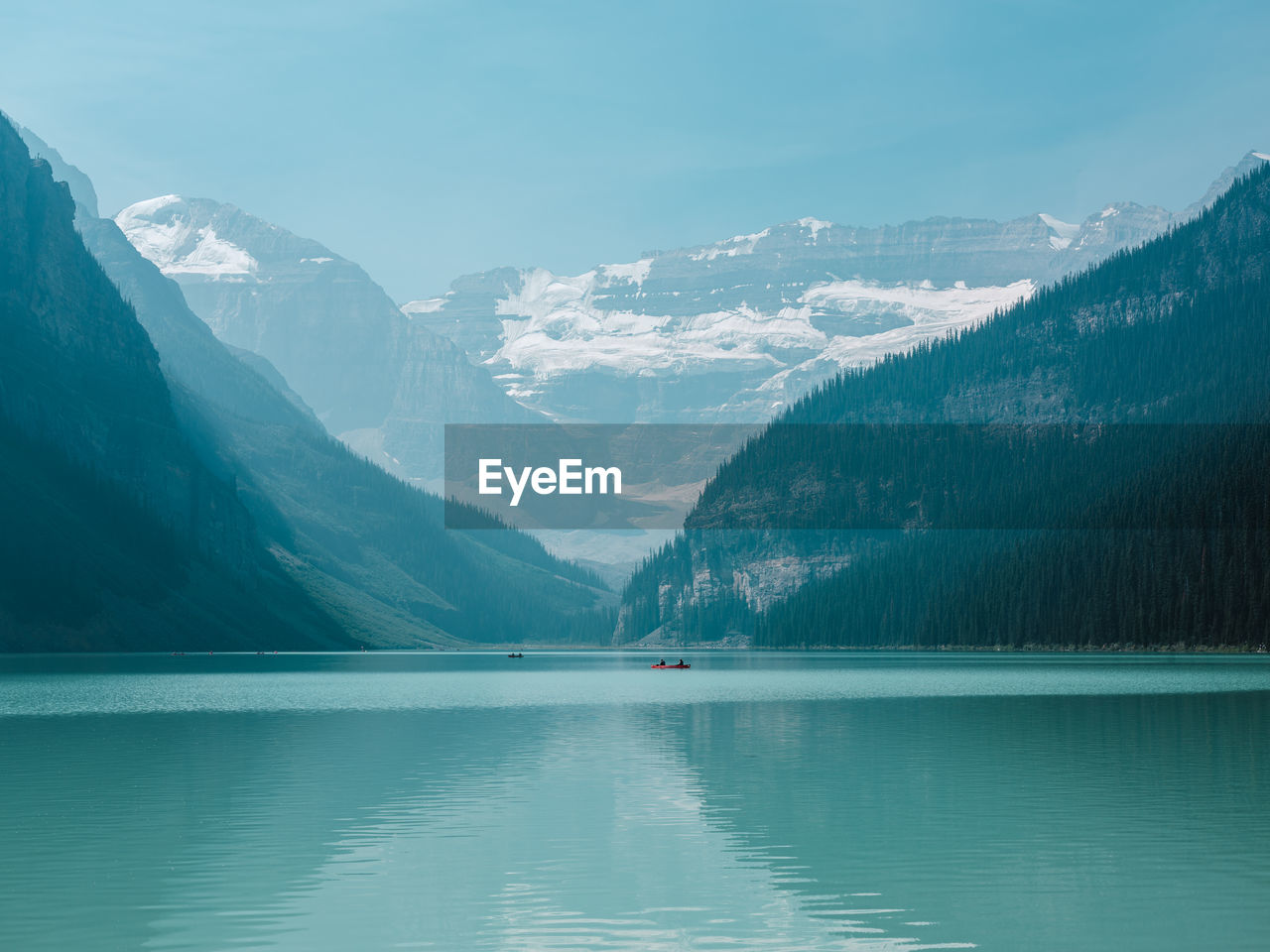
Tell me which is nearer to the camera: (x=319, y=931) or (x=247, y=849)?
(x=319, y=931)

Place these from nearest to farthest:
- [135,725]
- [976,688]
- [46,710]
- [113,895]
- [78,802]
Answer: [113,895]
[78,802]
[135,725]
[46,710]
[976,688]

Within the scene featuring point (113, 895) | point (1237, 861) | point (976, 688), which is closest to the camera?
point (113, 895)

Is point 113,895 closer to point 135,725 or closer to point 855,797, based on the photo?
point 855,797

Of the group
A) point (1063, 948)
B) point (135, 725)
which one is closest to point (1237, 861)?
point (1063, 948)

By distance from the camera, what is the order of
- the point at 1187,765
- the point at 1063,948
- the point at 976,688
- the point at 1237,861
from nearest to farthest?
the point at 1063,948 < the point at 1237,861 < the point at 1187,765 < the point at 976,688

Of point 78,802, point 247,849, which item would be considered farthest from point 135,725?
point 247,849

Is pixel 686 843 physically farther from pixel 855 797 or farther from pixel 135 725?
pixel 135 725
